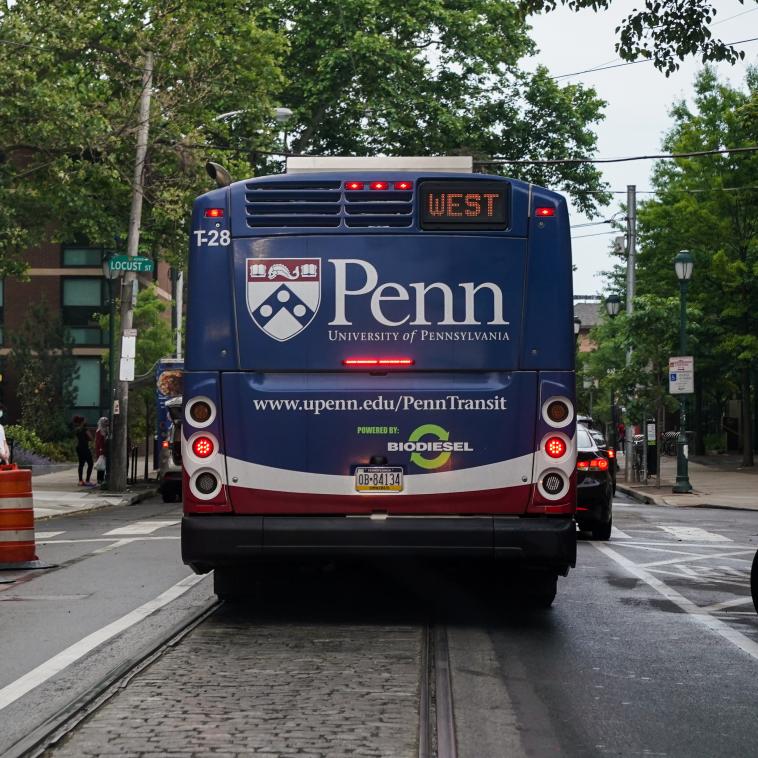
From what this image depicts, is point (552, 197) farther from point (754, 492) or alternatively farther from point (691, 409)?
point (691, 409)

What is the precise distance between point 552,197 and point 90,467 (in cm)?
2487

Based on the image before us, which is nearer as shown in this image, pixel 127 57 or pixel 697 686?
pixel 697 686

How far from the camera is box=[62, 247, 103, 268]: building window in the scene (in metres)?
49.1

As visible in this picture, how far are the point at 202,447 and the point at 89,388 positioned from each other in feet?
136

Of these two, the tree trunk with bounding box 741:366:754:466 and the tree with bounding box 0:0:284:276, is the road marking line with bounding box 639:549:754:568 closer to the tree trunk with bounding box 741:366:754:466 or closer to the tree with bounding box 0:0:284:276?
the tree with bounding box 0:0:284:276

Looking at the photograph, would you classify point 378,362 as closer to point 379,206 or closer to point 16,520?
point 379,206

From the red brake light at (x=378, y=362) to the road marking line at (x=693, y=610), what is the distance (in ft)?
9.67

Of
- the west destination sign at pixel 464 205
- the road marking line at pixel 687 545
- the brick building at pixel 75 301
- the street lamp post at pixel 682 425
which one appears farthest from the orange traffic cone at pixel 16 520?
the brick building at pixel 75 301

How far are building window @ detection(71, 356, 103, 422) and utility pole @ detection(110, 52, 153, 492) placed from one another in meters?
20.5

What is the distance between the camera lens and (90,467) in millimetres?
32750

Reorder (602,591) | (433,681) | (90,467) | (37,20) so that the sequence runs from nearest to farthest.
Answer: (433,681)
(602,591)
(37,20)
(90,467)

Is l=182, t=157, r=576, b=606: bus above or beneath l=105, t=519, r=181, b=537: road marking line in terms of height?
above

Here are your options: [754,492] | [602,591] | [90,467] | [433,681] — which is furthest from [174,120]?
[433,681]

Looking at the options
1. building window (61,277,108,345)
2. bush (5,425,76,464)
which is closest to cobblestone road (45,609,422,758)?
bush (5,425,76,464)
